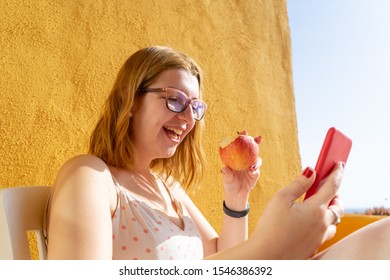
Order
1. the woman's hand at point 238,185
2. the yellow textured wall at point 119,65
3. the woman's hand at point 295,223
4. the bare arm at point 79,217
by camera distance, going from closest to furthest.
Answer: the woman's hand at point 295,223, the bare arm at point 79,217, the woman's hand at point 238,185, the yellow textured wall at point 119,65

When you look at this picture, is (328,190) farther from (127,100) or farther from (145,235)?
(127,100)

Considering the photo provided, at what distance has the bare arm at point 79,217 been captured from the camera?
2.72ft

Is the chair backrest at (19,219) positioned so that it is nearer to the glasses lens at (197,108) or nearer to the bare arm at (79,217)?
the bare arm at (79,217)

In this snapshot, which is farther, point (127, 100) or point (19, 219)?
point (127, 100)

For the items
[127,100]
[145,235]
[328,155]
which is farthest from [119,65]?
[328,155]

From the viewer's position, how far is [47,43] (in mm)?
1600

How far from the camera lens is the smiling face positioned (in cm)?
120

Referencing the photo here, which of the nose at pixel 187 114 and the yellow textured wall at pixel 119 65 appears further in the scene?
the yellow textured wall at pixel 119 65

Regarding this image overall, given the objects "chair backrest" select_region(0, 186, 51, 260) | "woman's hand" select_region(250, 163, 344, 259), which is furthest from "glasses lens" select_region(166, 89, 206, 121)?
"woman's hand" select_region(250, 163, 344, 259)

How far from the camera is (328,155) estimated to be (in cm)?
58

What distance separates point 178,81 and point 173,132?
14cm

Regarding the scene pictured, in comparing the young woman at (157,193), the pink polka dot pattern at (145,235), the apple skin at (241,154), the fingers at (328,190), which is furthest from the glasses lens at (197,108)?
the fingers at (328,190)

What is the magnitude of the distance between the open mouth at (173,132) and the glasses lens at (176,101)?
0.19 feet

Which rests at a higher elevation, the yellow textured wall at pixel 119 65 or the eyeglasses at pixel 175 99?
the yellow textured wall at pixel 119 65
